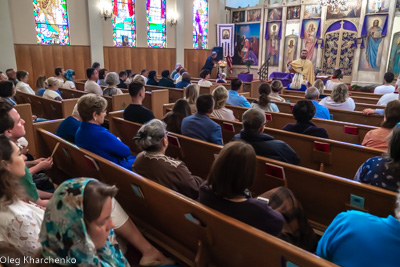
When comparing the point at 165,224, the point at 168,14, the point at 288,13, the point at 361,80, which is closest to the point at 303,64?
the point at 361,80

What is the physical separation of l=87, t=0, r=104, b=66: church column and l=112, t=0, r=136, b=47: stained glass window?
0.67 m

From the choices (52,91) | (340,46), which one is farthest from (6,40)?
(340,46)

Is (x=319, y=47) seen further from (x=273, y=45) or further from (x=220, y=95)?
(x=220, y=95)

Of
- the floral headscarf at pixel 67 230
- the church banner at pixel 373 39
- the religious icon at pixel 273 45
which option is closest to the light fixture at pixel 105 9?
the religious icon at pixel 273 45

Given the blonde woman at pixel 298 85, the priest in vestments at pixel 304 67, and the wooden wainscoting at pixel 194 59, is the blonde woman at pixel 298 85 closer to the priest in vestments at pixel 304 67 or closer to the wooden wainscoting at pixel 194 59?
the priest in vestments at pixel 304 67

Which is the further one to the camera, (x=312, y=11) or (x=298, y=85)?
(x=312, y=11)

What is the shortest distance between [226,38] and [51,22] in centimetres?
748

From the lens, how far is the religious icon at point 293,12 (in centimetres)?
1280

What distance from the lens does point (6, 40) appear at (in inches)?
333

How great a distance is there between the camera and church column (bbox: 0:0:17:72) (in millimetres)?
8266

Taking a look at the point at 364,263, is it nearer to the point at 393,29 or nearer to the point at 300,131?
the point at 300,131

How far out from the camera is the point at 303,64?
889cm

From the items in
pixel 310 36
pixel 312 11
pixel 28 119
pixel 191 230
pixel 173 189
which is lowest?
pixel 191 230

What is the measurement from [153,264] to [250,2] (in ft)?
53.9
